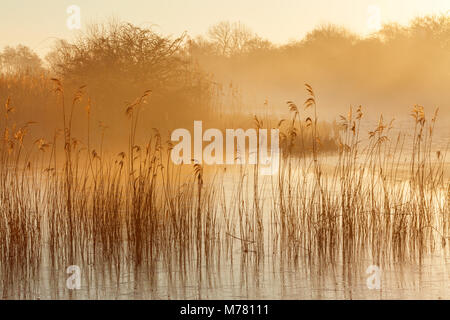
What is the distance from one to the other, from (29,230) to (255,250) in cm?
215

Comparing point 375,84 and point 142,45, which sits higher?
point 375,84

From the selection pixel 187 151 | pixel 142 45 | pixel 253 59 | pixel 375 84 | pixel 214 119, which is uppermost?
pixel 253 59

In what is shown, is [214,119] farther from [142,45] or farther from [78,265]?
[78,265]

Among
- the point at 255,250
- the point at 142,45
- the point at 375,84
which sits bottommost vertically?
the point at 255,250

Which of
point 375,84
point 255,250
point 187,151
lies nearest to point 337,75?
point 375,84

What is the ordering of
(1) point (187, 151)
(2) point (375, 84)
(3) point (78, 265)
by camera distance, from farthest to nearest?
(2) point (375, 84), (1) point (187, 151), (3) point (78, 265)

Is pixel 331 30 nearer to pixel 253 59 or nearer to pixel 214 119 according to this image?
pixel 253 59

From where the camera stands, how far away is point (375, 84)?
108 ft

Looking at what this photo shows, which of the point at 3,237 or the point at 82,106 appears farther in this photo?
the point at 82,106
